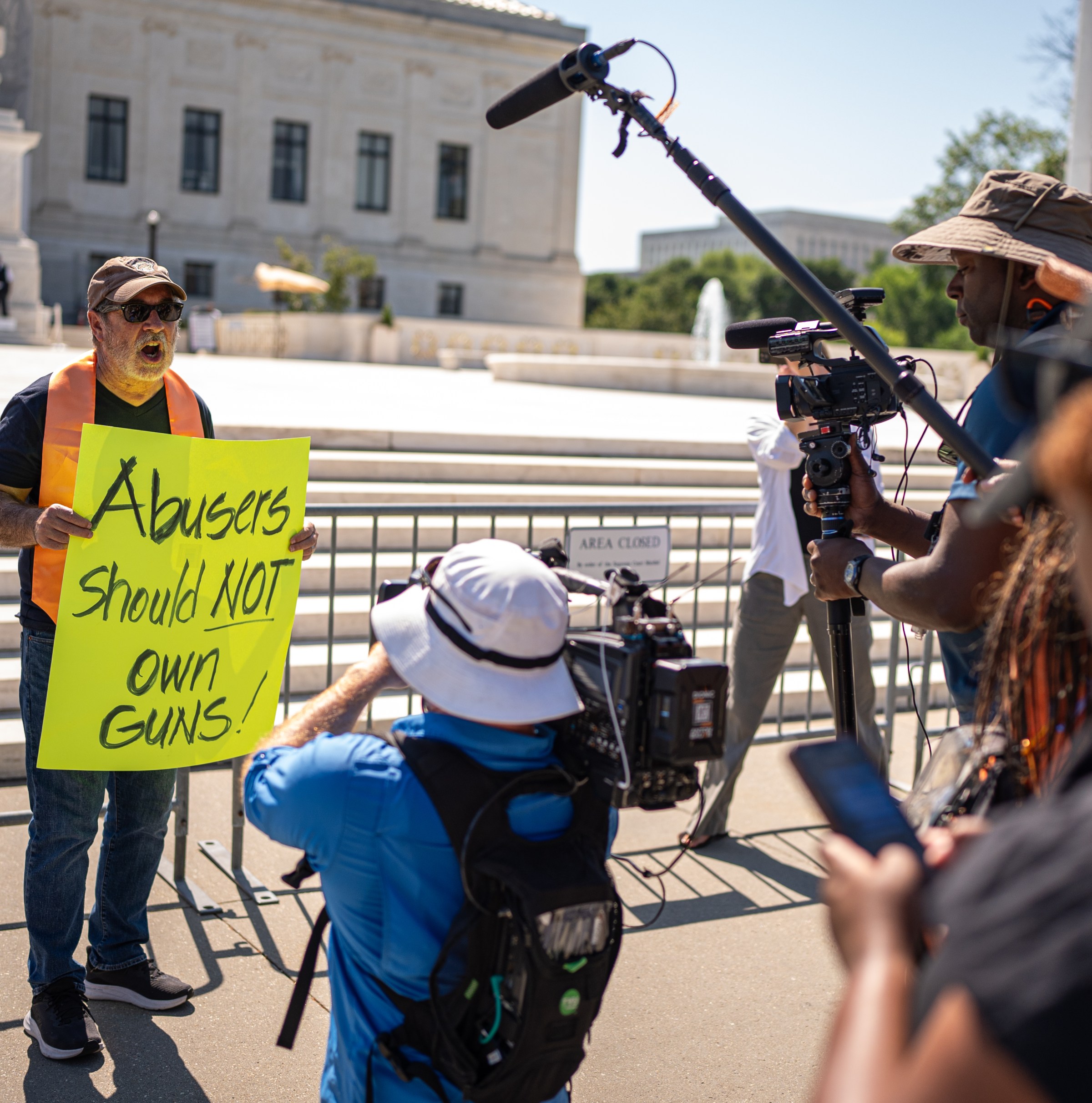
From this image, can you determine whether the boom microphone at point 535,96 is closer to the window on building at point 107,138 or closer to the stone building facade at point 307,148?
the stone building facade at point 307,148

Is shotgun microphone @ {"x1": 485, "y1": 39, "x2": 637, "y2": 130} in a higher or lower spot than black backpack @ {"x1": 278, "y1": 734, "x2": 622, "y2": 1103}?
higher

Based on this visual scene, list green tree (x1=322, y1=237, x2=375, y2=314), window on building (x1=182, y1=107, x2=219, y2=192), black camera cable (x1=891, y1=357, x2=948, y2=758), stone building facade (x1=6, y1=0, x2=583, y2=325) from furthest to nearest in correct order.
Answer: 1. window on building (x1=182, y1=107, x2=219, y2=192)
2. stone building facade (x1=6, y1=0, x2=583, y2=325)
3. green tree (x1=322, y1=237, x2=375, y2=314)
4. black camera cable (x1=891, y1=357, x2=948, y2=758)

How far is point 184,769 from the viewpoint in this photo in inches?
179

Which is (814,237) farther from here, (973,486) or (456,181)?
(973,486)

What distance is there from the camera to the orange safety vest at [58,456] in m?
3.52

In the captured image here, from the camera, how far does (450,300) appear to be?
53156 mm

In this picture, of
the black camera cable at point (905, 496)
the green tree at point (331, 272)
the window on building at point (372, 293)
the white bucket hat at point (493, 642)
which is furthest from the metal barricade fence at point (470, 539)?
the window on building at point (372, 293)

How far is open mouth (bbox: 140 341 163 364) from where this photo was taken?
3.63 meters

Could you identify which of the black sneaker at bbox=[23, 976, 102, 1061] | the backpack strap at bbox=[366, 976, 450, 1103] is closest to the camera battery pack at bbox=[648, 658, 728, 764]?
the backpack strap at bbox=[366, 976, 450, 1103]

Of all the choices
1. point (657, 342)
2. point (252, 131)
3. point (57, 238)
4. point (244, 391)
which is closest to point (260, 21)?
point (252, 131)

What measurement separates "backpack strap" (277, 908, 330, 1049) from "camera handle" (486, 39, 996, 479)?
145 centimetres

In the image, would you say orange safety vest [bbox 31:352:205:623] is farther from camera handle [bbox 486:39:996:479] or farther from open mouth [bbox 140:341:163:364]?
camera handle [bbox 486:39:996:479]

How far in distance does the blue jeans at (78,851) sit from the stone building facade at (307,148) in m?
43.8

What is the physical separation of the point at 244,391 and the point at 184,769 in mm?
13702
